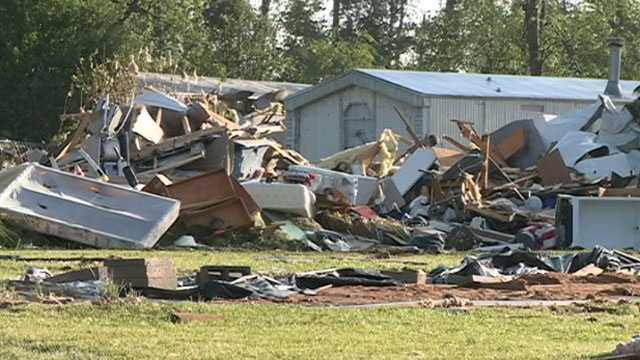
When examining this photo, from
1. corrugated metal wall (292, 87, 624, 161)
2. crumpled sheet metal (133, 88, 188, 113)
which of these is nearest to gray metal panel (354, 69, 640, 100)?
corrugated metal wall (292, 87, 624, 161)

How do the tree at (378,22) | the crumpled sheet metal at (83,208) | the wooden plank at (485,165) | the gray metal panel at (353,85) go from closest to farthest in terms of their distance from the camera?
the crumpled sheet metal at (83,208) → the wooden plank at (485,165) → the gray metal panel at (353,85) → the tree at (378,22)

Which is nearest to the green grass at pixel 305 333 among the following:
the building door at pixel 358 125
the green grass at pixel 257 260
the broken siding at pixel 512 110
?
the green grass at pixel 257 260

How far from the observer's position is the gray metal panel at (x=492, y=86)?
37.1 meters

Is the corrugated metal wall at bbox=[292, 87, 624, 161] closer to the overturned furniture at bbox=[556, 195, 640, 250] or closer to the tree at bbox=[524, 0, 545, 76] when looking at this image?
the overturned furniture at bbox=[556, 195, 640, 250]

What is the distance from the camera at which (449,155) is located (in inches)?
1204

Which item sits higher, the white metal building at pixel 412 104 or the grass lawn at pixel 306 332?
the white metal building at pixel 412 104

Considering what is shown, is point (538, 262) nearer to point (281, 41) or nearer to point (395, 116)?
point (395, 116)

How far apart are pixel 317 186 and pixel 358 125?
37.2ft

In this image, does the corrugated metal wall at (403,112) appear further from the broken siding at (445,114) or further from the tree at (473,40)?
the tree at (473,40)

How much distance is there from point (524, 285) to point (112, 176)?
14.0m

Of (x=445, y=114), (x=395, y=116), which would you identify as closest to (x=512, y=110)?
(x=445, y=114)

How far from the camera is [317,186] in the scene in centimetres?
2750

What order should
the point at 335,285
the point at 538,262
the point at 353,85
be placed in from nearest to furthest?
the point at 335,285, the point at 538,262, the point at 353,85

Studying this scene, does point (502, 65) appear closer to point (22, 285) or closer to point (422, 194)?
point (422, 194)
